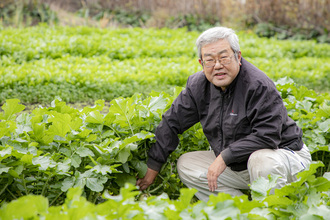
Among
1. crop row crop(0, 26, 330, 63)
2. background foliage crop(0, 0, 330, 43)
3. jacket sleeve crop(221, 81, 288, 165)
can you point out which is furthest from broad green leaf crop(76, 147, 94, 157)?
background foliage crop(0, 0, 330, 43)

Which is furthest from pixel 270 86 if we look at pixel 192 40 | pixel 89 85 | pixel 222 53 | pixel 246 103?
pixel 192 40

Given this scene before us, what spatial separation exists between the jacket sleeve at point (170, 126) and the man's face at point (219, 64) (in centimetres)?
32

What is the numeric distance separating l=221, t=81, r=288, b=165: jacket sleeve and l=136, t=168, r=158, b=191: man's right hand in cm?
63

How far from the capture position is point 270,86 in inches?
116

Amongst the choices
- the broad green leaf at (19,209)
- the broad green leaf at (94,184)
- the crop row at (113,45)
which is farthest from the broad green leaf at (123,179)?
the crop row at (113,45)

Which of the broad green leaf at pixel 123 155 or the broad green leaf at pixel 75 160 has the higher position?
the broad green leaf at pixel 75 160

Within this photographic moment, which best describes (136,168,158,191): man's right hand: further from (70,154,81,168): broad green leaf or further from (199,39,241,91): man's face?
(199,39,241,91): man's face

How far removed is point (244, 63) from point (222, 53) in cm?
22

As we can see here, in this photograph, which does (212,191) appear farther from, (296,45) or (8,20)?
(8,20)

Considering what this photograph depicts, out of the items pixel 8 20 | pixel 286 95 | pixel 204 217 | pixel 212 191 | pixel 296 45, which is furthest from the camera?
pixel 8 20

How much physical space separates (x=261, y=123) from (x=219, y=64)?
0.52 metres

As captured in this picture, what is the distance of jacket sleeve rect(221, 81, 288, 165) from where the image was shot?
9.43 feet

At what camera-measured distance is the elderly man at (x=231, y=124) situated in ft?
9.52

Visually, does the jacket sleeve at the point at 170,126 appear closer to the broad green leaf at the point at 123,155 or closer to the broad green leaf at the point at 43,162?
the broad green leaf at the point at 123,155
